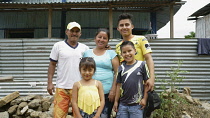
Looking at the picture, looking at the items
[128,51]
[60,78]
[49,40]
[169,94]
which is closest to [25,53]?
[49,40]

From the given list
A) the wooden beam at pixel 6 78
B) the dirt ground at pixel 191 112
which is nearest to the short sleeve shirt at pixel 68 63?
the dirt ground at pixel 191 112

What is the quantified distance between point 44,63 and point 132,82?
5733 mm

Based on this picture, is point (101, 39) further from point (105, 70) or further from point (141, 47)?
point (141, 47)

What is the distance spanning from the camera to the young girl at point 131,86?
2.24 m

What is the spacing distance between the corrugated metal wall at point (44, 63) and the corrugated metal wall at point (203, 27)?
6081 millimetres

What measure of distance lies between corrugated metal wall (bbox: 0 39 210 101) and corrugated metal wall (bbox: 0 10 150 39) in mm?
2734

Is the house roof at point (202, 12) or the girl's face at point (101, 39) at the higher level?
the house roof at point (202, 12)

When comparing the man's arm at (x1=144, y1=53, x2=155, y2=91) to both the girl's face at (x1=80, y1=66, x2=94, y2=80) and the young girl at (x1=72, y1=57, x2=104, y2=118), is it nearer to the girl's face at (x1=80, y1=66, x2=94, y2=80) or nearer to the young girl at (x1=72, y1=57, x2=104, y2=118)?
the young girl at (x1=72, y1=57, x2=104, y2=118)

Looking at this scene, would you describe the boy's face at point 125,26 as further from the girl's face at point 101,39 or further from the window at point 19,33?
the window at point 19,33

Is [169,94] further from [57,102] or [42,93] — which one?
[42,93]

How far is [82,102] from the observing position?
226cm

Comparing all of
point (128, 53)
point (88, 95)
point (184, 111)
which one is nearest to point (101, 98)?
point (88, 95)

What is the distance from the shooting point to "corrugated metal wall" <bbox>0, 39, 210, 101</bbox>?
23.1 feet

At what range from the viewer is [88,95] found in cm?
225
